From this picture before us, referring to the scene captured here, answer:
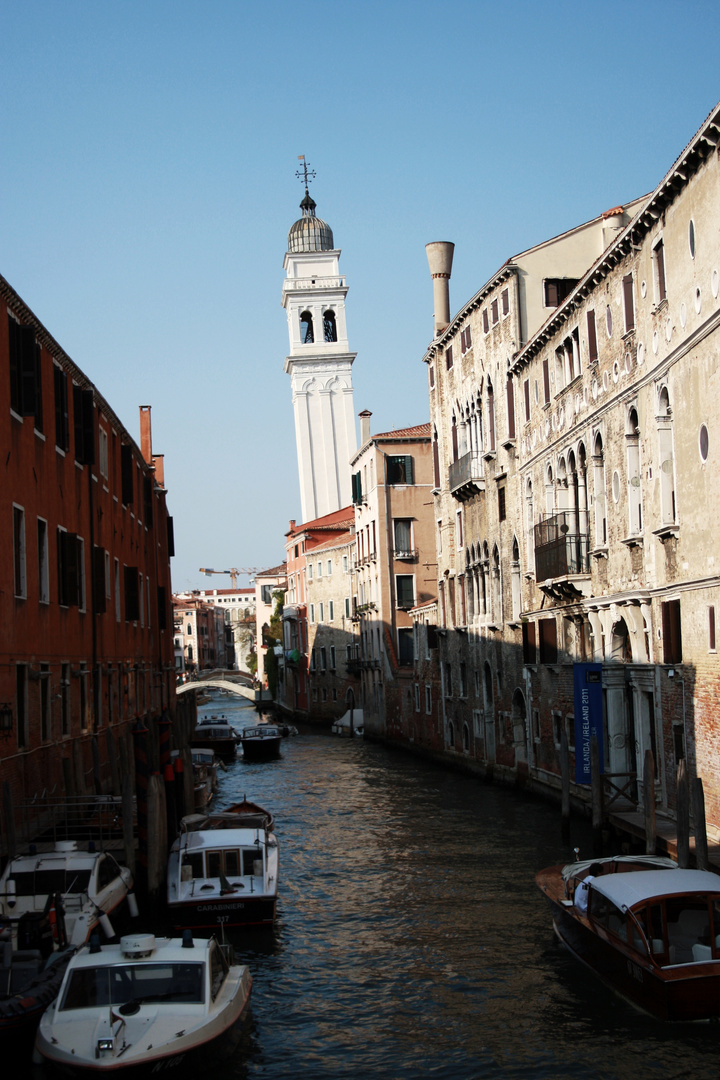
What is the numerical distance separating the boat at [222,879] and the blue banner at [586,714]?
6.09m

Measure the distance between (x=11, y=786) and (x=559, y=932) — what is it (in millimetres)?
7966

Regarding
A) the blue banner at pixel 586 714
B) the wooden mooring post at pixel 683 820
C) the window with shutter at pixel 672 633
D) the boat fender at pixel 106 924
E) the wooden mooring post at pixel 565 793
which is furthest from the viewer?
the blue banner at pixel 586 714

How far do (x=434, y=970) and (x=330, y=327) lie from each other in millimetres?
82749

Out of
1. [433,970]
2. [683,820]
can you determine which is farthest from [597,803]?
[433,970]

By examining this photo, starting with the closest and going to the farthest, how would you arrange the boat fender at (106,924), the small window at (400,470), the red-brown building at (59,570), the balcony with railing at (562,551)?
the boat fender at (106,924) → the red-brown building at (59,570) → the balcony with railing at (562,551) → the small window at (400,470)

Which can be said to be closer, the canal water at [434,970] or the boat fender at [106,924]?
the canal water at [434,970]

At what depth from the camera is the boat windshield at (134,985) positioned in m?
11.1

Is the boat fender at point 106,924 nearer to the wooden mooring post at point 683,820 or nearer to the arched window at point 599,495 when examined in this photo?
the wooden mooring post at point 683,820

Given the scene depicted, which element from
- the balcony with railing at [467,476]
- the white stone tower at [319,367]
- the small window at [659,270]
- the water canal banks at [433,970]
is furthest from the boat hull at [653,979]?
the white stone tower at [319,367]

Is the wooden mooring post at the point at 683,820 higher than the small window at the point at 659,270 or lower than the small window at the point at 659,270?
lower

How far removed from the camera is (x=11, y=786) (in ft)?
58.8

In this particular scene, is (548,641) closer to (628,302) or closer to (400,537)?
(628,302)

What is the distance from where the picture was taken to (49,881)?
15.4 metres

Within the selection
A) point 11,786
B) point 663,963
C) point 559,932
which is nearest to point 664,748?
point 559,932
